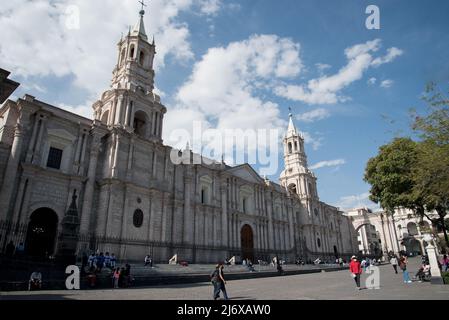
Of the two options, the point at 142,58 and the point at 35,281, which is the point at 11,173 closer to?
the point at 35,281

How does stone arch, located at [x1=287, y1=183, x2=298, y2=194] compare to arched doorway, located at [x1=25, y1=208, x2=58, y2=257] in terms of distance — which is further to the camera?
stone arch, located at [x1=287, y1=183, x2=298, y2=194]

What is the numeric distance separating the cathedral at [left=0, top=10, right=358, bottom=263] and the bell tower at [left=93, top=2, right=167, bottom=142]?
4.0 inches

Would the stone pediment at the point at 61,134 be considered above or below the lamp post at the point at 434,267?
above

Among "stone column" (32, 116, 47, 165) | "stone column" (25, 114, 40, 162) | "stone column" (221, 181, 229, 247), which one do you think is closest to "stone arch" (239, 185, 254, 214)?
"stone column" (221, 181, 229, 247)

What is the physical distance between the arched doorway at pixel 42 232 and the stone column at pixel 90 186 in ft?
Result: 5.51

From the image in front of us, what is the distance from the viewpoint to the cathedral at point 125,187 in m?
18.9

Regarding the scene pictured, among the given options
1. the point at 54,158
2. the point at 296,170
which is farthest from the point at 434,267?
the point at 296,170

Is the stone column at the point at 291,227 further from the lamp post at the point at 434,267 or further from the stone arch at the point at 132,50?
the stone arch at the point at 132,50

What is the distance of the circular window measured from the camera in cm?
2343

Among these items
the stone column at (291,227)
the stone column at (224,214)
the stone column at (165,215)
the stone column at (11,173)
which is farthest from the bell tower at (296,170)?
the stone column at (11,173)

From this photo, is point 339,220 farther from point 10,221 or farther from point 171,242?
point 10,221

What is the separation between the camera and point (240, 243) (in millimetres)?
33688

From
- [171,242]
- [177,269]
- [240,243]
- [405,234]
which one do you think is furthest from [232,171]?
[405,234]

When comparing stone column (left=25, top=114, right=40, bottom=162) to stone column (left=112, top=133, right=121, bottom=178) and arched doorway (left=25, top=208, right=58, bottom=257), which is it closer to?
arched doorway (left=25, top=208, right=58, bottom=257)
